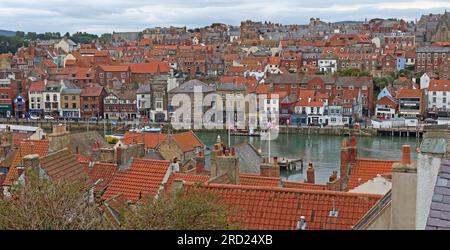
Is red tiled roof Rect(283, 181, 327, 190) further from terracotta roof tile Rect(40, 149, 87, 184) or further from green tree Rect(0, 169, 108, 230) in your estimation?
green tree Rect(0, 169, 108, 230)

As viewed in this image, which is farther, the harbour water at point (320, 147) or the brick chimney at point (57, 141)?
the harbour water at point (320, 147)

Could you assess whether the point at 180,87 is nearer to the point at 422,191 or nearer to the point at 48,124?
the point at 48,124

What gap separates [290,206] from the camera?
14.5 feet

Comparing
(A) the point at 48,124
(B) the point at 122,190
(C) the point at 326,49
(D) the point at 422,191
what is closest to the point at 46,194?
(D) the point at 422,191

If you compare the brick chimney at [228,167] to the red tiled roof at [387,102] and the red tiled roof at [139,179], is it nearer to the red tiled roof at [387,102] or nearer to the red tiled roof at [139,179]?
the red tiled roof at [139,179]

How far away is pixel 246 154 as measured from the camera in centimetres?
1098

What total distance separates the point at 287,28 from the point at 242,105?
1374 inches

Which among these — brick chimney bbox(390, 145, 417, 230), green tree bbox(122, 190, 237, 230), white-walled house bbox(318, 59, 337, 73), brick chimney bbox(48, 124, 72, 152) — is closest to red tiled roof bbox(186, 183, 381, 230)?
green tree bbox(122, 190, 237, 230)

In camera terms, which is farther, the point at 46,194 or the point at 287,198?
the point at 287,198

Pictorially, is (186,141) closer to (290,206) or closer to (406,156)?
(290,206)

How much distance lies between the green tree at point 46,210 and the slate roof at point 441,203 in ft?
5.08

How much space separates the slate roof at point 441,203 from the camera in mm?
2129

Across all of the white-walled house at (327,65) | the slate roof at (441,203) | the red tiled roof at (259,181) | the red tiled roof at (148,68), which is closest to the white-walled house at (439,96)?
the white-walled house at (327,65)

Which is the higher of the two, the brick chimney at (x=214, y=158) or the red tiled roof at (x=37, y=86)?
the brick chimney at (x=214, y=158)
